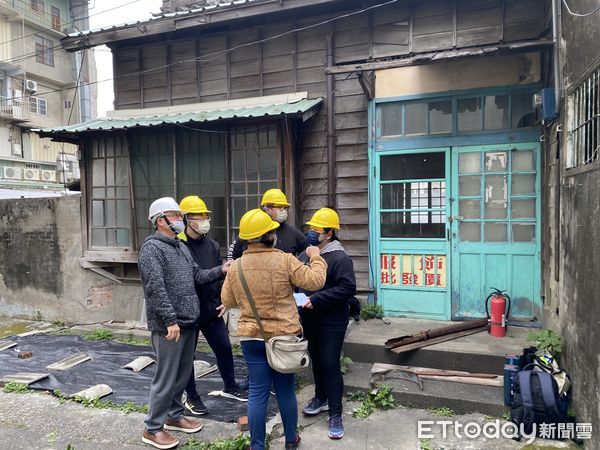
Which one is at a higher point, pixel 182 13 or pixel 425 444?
pixel 182 13

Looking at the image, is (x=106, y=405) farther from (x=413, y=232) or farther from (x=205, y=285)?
(x=413, y=232)

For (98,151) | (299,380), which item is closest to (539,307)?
(299,380)

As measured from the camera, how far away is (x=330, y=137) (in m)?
6.25

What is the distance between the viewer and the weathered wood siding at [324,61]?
18.6ft

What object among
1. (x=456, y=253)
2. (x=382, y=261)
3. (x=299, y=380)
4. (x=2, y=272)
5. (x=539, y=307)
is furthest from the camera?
(x=2, y=272)

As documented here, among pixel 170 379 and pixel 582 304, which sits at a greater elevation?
pixel 582 304

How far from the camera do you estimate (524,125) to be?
5332 millimetres

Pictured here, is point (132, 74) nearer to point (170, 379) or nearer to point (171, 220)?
point (171, 220)

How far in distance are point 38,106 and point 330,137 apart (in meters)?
22.7

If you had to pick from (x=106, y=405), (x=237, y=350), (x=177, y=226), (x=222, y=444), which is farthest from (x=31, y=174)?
(x=222, y=444)

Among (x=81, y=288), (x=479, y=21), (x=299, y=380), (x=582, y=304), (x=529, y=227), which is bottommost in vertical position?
(x=299, y=380)

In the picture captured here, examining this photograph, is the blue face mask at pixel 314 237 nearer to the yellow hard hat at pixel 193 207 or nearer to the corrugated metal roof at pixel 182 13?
the yellow hard hat at pixel 193 207

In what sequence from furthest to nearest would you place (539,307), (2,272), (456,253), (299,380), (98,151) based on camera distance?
(2,272)
(98,151)
(456,253)
(539,307)
(299,380)

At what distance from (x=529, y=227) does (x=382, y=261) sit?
6.46 ft
